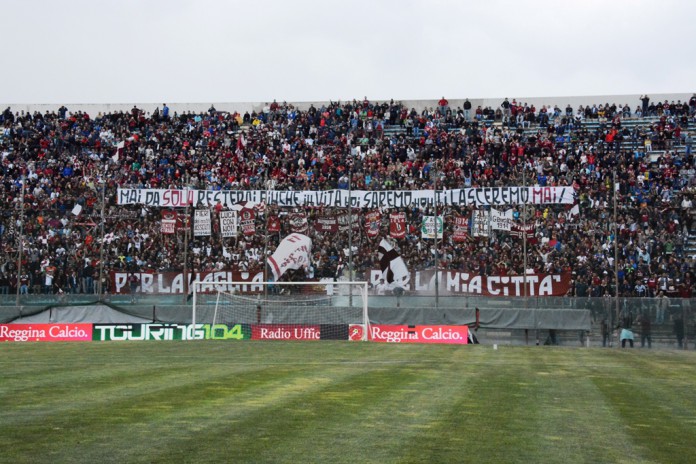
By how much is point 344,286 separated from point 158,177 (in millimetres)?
19438

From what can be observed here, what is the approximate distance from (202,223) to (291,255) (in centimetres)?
482

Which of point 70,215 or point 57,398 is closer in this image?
point 57,398

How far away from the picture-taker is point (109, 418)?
13000mm

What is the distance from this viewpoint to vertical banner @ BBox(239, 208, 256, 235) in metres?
46.1

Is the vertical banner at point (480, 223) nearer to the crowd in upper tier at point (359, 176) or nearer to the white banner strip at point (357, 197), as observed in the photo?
the crowd in upper tier at point (359, 176)

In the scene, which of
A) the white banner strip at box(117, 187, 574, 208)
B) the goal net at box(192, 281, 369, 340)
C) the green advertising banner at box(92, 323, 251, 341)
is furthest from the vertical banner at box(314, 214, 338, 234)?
the green advertising banner at box(92, 323, 251, 341)

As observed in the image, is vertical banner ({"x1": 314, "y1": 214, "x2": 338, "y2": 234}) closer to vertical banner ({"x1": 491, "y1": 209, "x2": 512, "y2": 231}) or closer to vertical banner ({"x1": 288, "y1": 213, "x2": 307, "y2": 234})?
vertical banner ({"x1": 288, "y1": 213, "x2": 307, "y2": 234})

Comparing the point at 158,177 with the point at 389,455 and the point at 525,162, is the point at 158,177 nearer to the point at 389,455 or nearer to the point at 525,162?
the point at 525,162

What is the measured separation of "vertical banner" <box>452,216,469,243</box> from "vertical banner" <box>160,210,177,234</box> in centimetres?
1405

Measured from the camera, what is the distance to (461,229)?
147 ft

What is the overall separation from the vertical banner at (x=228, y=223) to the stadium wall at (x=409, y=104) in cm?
2137

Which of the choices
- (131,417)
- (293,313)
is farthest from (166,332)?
(131,417)

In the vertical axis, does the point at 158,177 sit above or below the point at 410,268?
→ above

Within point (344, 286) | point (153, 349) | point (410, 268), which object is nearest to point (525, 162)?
point (410, 268)
